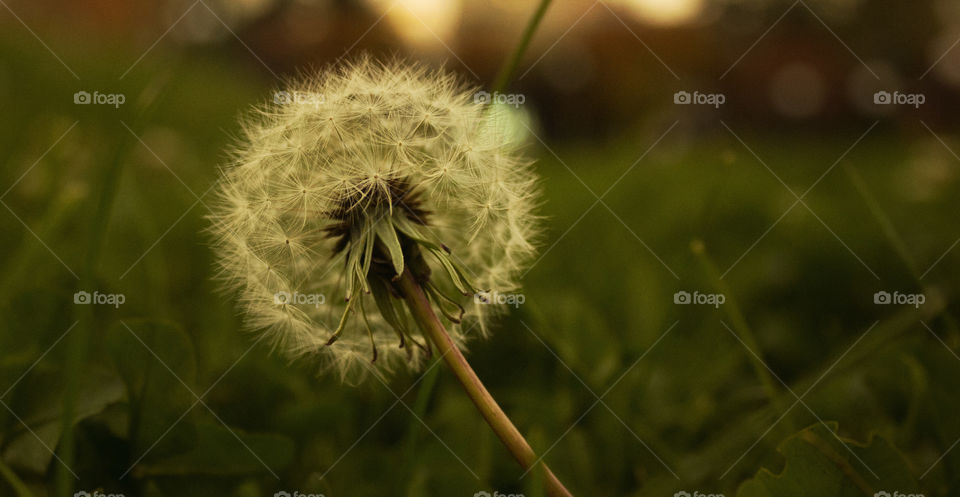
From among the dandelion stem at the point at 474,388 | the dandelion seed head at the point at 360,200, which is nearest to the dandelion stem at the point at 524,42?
the dandelion seed head at the point at 360,200

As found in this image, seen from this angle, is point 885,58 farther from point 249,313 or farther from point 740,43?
point 249,313

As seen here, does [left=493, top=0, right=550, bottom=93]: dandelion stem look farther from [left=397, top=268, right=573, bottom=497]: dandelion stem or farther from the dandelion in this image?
[left=397, top=268, right=573, bottom=497]: dandelion stem

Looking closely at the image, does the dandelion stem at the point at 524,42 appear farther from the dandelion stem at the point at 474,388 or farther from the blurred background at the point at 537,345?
the dandelion stem at the point at 474,388

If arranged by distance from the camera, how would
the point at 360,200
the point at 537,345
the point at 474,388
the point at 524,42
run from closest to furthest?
the point at 474,388
the point at 360,200
the point at 524,42
the point at 537,345

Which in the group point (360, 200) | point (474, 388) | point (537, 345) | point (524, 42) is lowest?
point (474, 388)

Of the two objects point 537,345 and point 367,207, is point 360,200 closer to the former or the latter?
point 367,207

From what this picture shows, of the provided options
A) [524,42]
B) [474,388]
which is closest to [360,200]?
[474,388]

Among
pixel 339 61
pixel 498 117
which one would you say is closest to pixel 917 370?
pixel 498 117
